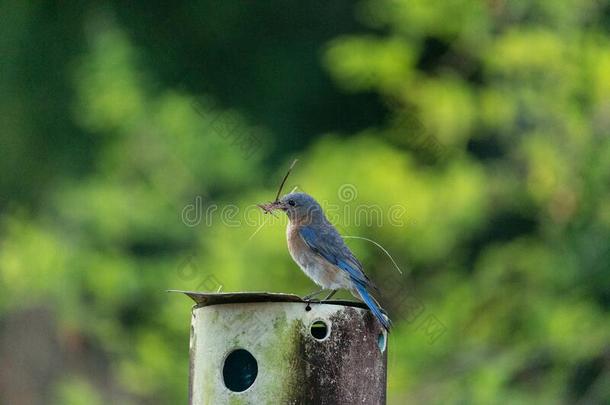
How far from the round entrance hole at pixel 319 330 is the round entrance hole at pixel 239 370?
1.19 feet

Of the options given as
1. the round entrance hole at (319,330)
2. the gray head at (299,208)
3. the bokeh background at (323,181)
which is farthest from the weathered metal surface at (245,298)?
the bokeh background at (323,181)

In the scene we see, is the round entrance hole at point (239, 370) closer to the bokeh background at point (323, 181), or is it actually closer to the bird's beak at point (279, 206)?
the bird's beak at point (279, 206)

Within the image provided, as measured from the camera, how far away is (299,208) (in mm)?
7594

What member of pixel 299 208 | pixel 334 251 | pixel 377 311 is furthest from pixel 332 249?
pixel 377 311

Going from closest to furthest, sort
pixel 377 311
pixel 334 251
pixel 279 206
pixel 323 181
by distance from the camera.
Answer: pixel 377 311 < pixel 334 251 < pixel 279 206 < pixel 323 181

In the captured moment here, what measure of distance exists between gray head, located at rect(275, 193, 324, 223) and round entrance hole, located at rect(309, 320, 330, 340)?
1285 millimetres

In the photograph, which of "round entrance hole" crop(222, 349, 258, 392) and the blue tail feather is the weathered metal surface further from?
"round entrance hole" crop(222, 349, 258, 392)

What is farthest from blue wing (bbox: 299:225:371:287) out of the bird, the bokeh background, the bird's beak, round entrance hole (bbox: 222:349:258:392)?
the bokeh background

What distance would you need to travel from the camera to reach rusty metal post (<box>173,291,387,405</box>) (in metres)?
6.21

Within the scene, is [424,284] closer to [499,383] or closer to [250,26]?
[499,383]

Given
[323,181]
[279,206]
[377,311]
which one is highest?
[323,181]

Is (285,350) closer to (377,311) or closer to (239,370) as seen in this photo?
(239,370)

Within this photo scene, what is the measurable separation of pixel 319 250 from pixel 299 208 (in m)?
0.35

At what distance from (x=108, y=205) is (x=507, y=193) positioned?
13.9ft
